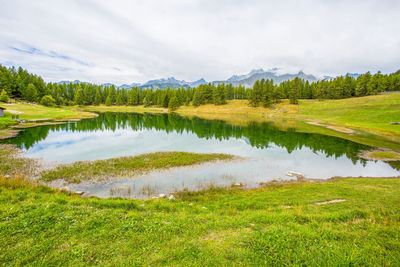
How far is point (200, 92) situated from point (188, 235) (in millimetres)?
111795

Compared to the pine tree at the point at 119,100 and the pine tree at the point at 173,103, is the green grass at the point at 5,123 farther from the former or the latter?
the pine tree at the point at 119,100

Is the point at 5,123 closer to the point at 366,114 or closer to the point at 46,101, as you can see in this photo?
the point at 46,101

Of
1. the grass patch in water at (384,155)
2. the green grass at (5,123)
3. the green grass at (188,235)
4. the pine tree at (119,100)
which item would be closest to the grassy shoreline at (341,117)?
the grass patch in water at (384,155)

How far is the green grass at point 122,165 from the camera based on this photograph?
1678 cm

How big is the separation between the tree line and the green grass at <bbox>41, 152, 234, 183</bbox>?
3023 inches

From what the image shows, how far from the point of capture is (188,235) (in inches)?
271

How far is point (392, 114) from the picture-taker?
2082 inches

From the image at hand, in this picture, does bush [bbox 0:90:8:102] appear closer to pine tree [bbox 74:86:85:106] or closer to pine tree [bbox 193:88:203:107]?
pine tree [bbox 74:86:85:106]

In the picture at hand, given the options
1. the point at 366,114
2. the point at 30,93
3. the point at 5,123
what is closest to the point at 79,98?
the point at 30,93

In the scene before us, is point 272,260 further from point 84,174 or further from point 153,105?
point 153,105

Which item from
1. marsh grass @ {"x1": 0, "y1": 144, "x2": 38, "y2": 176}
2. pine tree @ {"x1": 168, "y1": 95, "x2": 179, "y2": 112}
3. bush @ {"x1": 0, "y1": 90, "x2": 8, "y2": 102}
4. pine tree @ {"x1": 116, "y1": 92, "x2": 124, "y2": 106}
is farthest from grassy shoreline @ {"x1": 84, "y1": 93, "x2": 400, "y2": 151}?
bush @ {"x1": 0, "y1": 90, "x2": 8, "y2": 102}

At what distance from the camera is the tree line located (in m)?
85.9

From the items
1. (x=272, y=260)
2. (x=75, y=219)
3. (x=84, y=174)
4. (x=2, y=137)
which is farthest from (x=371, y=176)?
(x=2, y=137)

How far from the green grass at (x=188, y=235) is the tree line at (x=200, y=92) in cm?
8868
